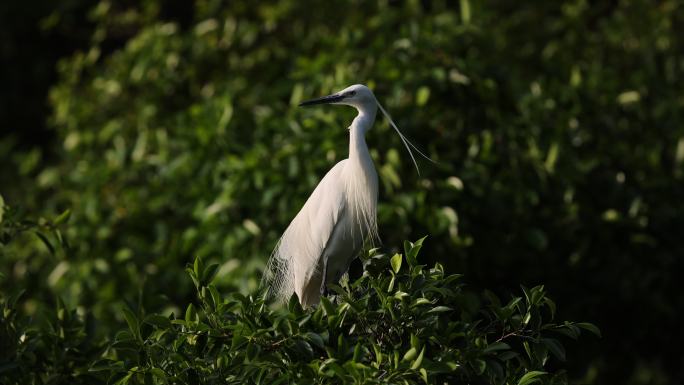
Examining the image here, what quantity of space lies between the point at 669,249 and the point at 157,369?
3108 millimetres

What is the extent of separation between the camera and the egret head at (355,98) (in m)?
2.65

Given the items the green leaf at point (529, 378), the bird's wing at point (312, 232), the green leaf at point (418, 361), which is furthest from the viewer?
the bird's wing at point (312, 232)

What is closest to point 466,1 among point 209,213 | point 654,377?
point 209,213

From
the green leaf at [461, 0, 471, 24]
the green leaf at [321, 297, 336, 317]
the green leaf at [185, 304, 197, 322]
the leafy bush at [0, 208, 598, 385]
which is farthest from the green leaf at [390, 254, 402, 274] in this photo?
the green leaf at [461, 0, 471, 24]

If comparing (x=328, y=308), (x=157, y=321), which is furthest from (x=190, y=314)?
(x=328, y=308)

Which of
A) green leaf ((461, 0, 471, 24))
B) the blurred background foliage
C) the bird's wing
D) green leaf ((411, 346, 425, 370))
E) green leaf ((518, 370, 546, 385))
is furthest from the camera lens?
green leaf ((461, 0, 471, 24))

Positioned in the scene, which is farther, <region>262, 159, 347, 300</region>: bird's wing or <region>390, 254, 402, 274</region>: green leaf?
<region>262, 159, 347, 300</region>: bird's wing

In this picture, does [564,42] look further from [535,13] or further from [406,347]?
[406,347]

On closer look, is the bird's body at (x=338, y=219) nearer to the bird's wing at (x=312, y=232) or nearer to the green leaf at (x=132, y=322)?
the bird's wing at (x=312, y=232)

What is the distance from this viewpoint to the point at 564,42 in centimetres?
555

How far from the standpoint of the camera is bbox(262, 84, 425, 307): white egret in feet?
8.74

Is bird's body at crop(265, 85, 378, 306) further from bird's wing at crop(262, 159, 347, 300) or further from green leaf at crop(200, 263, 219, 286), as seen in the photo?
green leaf at crop(200, 263, 219, 286)

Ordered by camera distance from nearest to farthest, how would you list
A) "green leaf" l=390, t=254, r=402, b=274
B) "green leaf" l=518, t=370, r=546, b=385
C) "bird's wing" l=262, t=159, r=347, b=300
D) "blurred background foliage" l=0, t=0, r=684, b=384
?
"green leaf" l=518, t=370, r=546, b=385 → "green leaf" l=390, t=254, r=402, b=274 → "bird's wing" l=262, t=159, r=347, b=300 → "blurred background foliage" l=0, t=0, r=684, b=384

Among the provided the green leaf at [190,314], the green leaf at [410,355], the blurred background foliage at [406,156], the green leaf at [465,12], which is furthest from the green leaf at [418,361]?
the green leaf at [465,12]
